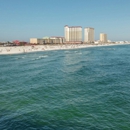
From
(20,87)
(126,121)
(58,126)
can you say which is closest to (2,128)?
(58,126)

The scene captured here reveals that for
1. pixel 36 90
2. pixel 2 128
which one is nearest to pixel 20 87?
pixel 36 90

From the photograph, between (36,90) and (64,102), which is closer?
(64,102)

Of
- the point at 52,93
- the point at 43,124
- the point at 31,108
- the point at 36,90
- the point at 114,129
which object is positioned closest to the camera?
the point at 114,129

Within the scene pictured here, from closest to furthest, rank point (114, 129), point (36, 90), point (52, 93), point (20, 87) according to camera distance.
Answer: point (114, 129)
point (52, 93)
point (36, 90)
point (20, 87)

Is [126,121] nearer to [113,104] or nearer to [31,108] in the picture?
[113,104]

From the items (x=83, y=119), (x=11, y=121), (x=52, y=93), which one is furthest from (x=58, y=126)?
(x=52, y=93)

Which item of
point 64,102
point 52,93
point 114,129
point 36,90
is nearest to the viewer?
point 114,129

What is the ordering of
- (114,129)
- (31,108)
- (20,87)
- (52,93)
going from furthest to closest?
(20,87) → (52,93) → (31,108) → (114,129)

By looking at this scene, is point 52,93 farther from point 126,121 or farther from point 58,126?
point 126,121

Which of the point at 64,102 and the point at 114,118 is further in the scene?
the point at 64,102
